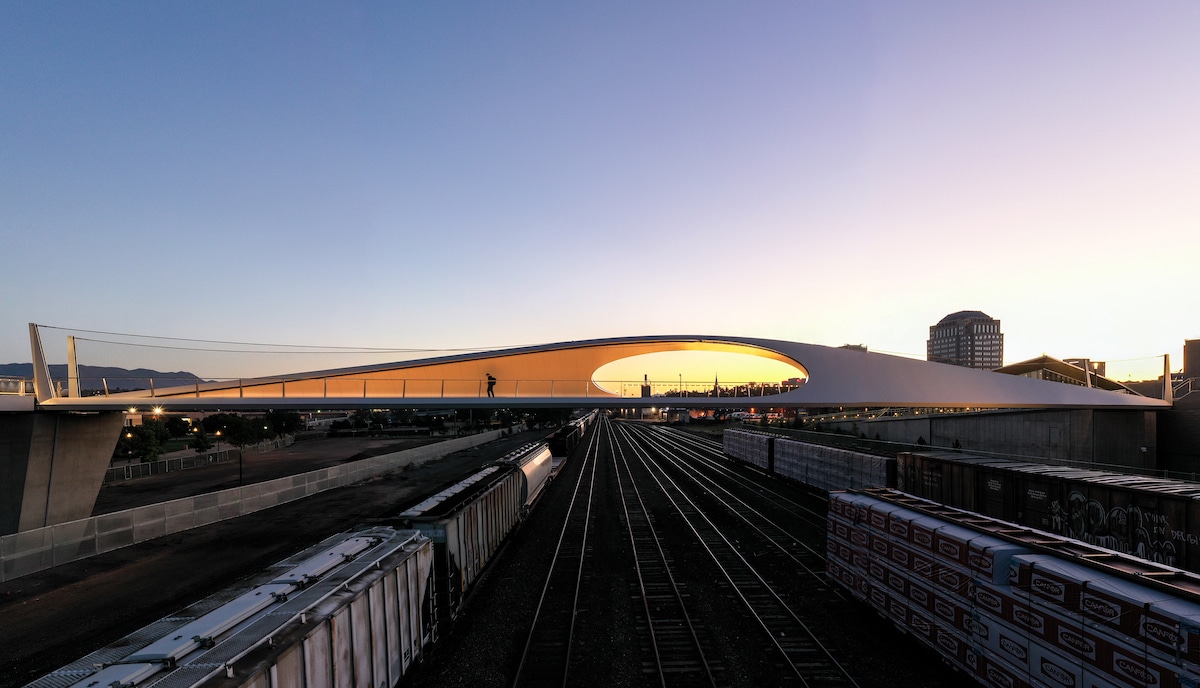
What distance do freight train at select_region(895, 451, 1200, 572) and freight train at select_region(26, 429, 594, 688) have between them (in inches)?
754

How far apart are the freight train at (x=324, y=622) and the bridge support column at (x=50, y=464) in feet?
70.2

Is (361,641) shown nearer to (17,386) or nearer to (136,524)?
(136,524)

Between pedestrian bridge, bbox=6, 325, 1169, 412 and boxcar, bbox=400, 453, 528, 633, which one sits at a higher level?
pedestrian bridge, bbox=6, 325, 1169, 412

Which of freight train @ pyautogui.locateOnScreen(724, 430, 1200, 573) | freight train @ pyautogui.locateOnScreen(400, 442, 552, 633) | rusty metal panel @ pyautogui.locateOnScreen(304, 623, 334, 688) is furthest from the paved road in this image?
freight train @ pyautogui.locateOnScreen(724, 430, 1200, 573)

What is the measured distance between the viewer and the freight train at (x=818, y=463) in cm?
2538

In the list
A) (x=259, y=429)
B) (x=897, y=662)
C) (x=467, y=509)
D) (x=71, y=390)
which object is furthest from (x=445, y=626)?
(x=259, y=429)

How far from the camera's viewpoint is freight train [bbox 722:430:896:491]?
83.3 ft

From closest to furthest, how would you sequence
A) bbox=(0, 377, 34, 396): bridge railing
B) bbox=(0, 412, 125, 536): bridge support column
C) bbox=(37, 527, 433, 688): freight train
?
bbox=(37, 527, 433, 688): freight train, bbox=(0, 377, 34, 396): bridge railing, bbox=(0, 412, 125, 536): bridge support column

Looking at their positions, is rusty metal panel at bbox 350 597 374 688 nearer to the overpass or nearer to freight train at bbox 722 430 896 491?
the overpass

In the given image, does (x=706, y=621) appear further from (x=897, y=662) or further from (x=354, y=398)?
(x=354, y=398)

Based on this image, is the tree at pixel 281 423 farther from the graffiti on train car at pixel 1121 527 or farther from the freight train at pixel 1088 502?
the graffiti on train car at pixel 1121 527

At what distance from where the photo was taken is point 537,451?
3159 cm

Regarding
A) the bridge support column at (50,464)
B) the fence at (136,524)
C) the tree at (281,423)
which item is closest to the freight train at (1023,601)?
the fence at (136,524)

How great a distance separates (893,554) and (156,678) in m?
14.8
